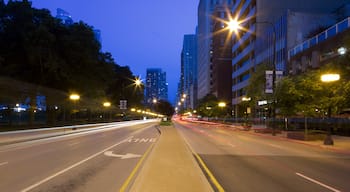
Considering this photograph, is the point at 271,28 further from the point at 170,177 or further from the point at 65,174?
the point at 170,177

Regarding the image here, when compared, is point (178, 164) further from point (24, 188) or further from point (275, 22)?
point (275, 22)

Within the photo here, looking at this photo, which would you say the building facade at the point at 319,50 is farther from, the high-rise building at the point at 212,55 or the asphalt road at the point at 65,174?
the high-rise building at the point at 212,55

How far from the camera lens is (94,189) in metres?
9.73

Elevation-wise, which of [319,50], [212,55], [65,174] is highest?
[212,55]

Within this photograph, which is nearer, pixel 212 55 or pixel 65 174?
pixel 65 174

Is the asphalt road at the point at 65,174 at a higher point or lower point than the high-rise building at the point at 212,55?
lower

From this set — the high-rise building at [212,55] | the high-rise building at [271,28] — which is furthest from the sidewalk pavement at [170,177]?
the high-rise building at [212,55]

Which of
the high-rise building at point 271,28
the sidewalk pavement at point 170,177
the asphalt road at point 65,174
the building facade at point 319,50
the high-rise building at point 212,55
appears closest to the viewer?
the sidewalk pavement at point 170,177

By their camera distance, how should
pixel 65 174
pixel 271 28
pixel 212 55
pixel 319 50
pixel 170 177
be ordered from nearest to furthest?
pixel 170 177, pixel 65 174, pixel 319 50, pixel 271 28, pixel 212 55


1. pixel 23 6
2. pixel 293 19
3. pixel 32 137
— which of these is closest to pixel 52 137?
pixel 32 137

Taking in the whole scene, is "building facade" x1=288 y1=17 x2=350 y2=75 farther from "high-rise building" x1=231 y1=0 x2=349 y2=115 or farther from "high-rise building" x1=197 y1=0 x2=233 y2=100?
"high-rise building" x1=197 y1=0 x2=233 y2=100

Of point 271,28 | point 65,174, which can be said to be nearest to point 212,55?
point 271,28

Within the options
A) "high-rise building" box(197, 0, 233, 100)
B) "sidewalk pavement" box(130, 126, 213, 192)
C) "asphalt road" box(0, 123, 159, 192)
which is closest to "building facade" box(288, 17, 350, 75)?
"sidewalk pavement" box(130, 126, 213, 192)

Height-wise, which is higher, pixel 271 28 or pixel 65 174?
pixel 271 28
